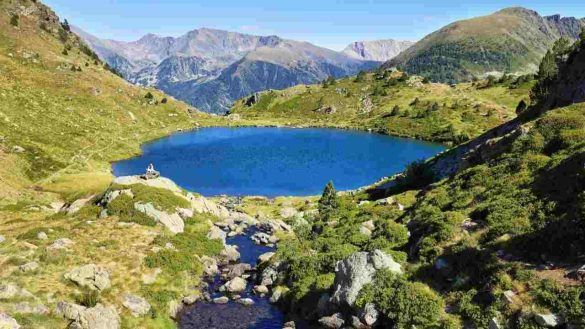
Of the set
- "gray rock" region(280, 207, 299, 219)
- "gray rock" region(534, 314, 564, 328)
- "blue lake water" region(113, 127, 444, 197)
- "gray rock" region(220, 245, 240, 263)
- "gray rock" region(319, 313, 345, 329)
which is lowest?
"blue lake water" region(113, 127, 444, 197)

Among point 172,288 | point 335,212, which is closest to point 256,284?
point 172,288

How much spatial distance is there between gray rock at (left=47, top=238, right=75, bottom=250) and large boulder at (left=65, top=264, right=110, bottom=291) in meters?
7.24

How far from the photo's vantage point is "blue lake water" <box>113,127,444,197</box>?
123062mm

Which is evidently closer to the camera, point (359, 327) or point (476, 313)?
point (476, 313)

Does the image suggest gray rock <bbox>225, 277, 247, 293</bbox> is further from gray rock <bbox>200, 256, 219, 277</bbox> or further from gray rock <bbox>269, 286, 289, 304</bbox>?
gray rock <bbox>200, 256, 219, 277</bbox>

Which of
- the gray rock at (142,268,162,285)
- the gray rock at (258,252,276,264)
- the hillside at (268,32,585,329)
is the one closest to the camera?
the hillside at (268,32,585,329)

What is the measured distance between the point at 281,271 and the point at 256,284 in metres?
3.43

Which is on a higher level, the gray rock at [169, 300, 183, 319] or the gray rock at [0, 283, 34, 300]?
the gray rock at [0, 283, 34, 300]

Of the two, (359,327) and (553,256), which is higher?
(553,256)

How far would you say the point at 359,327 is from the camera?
38.6 meters

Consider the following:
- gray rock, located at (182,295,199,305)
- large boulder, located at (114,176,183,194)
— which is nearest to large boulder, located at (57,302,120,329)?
gray rock, located at (182,295,199,305)

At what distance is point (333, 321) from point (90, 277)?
2598cm

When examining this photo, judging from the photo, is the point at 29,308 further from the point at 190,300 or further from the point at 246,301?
the point at 246,301

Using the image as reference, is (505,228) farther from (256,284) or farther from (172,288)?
(172,288)
